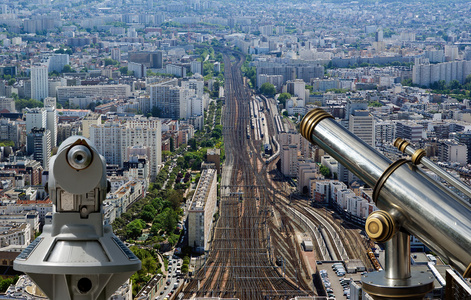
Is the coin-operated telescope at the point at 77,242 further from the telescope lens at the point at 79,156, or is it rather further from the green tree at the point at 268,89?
the green tree at the point at 268,89

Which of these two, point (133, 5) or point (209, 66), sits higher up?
point (133, 5)

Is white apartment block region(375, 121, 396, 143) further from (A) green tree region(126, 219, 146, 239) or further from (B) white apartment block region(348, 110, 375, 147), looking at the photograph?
(A) green tree region(126, 219, 146, 239)

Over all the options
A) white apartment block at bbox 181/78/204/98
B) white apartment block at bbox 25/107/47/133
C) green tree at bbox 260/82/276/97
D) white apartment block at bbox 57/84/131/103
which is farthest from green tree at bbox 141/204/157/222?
green tree at bbox 260/82/276/97

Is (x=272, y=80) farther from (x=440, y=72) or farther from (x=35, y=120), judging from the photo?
(x=35, y=120)

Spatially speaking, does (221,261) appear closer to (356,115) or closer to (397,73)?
(356,115)

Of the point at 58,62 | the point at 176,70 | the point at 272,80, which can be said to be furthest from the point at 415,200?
the point at 58,62

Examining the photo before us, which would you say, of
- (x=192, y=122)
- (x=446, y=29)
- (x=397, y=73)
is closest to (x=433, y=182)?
(x=192, y=122)

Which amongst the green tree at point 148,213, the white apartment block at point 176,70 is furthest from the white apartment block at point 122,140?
the white apartment block at point 176,70
